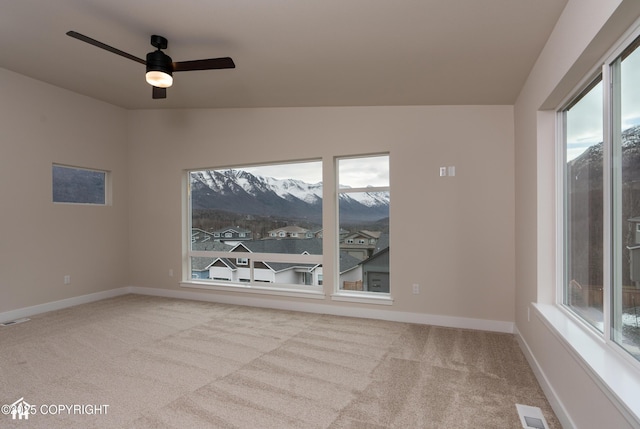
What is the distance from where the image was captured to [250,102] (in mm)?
4789

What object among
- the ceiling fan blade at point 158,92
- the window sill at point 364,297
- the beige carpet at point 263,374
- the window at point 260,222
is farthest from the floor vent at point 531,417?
the ceiling fan blade at point 158,92

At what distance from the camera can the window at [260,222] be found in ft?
16.3

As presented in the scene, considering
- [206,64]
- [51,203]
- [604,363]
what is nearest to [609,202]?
[604,363]

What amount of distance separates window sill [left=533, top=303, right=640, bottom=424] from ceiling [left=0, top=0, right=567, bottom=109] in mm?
2068

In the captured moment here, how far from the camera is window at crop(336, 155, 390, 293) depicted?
14.8ft

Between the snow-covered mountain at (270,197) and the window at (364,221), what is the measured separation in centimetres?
1

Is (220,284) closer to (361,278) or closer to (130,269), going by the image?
(130,269)

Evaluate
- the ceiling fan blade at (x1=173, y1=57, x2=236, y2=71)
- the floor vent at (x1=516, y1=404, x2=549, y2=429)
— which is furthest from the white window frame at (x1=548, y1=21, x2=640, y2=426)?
the ceiling fan blade at (x1=173, y1=57, x2=236, y2=71)

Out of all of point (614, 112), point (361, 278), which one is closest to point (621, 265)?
point (614, 112)

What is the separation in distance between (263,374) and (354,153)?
2940 mm

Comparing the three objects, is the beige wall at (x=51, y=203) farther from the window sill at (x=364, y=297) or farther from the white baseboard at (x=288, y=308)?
the window sill at (x=364, y=297)

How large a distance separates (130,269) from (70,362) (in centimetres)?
318

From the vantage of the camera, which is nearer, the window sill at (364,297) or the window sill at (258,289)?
the window sill at (364,297)

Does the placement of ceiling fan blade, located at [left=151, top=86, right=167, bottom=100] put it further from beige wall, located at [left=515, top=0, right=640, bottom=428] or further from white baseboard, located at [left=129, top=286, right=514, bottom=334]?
beige wall, located at [left=515, top=0, right=640, bottom=428]
